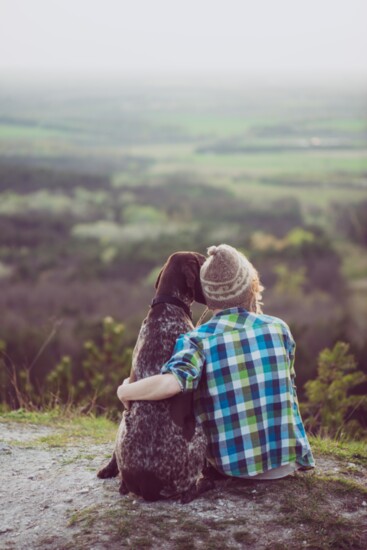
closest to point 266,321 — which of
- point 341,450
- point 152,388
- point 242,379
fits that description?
point 242,379

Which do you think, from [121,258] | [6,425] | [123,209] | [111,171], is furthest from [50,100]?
[6,425]

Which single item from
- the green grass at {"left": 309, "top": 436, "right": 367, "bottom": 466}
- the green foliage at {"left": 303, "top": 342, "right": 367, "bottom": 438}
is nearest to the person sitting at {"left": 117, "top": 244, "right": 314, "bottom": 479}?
the green grass at {"left": 309, "top": 436, "right": 367, "bottom": 466}

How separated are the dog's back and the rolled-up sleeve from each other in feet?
0.49

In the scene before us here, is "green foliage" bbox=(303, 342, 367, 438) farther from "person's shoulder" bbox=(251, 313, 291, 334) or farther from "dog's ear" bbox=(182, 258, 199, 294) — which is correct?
"dog's ear" bbox=(182, 258, 199, 294)

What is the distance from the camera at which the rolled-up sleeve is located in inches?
166

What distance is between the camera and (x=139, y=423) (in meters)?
4.41

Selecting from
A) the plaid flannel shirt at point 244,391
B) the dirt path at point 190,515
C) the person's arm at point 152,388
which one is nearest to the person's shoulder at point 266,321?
the plaid flannel shirt at point 244,391

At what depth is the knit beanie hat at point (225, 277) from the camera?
430 centimetres

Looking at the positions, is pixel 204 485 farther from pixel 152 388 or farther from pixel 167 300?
pixel 167 300

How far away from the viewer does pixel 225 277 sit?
435cm

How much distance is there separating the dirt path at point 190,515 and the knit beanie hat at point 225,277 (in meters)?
1.21

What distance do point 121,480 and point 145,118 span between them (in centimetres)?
10671

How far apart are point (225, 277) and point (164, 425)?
94 centimetres

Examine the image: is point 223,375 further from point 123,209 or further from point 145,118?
point 145,118
